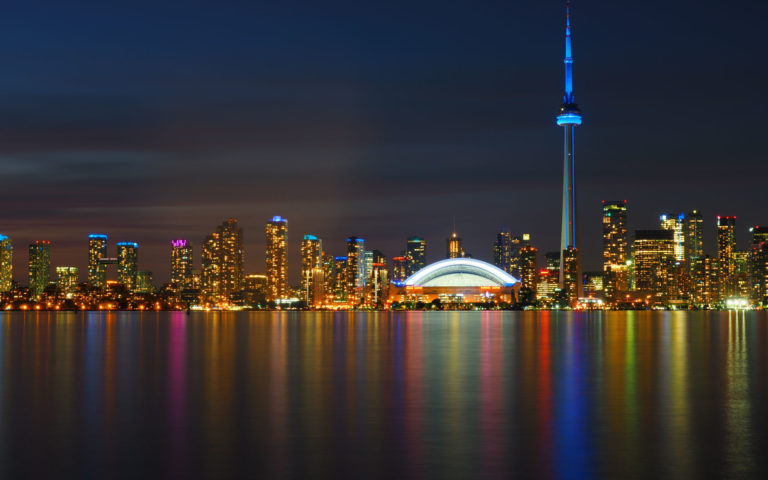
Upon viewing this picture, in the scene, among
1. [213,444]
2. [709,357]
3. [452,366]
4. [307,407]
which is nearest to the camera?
[213,444]

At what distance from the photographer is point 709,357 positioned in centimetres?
5866

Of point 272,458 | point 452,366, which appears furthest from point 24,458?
point 452,366

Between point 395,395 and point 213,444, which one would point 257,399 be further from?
point 213,444

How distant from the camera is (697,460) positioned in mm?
21094

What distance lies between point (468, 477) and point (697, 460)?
595 cm

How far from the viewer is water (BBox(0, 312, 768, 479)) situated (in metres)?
20.7

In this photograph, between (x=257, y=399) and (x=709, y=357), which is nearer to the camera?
(x=257, y=399)

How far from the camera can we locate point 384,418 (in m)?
28.6

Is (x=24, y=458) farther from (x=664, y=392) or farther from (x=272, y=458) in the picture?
(x=664, y=392)

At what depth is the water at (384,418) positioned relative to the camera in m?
20.7

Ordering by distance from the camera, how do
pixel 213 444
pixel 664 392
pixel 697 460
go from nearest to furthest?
pixel 697 460, pixel 213 444, pixel 664 392

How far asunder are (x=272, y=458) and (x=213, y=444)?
2.60m

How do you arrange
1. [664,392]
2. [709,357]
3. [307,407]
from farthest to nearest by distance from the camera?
[709,357] → [664,392] → [307,407]

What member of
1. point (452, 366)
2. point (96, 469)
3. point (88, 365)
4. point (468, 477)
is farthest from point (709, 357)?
point (96, 469)
